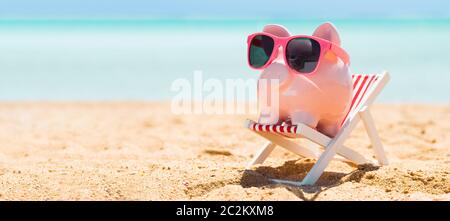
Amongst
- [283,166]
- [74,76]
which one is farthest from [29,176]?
[74,76]

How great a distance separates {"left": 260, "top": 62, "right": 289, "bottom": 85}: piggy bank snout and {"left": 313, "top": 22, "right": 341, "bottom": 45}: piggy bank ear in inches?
13.8

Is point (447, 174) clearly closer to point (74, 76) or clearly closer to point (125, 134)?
point (125, 134)

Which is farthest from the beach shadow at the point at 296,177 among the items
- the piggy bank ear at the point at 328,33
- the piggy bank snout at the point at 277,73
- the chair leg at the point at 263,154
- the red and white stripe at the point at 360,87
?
the piggy bank ear at the point at 328,33

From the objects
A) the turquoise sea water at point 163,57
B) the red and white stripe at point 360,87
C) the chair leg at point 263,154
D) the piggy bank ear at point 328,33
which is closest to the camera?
the piggy bank ear at point 328,33

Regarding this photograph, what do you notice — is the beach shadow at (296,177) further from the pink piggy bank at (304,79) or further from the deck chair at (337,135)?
the pink piggy bank at (304,79)

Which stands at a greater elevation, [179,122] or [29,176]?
[29,176]

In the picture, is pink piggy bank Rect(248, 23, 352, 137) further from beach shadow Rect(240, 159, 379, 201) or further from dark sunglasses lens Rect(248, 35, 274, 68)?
beach shadow Rect(240, 159, 379, 201)

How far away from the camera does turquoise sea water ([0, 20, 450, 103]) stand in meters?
12.6

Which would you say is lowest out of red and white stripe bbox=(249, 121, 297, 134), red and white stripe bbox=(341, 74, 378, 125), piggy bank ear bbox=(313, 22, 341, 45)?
red and white stripe bbox=(249, 121, 297, 134)

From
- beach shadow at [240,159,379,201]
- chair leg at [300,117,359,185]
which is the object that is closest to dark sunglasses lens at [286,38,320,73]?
chair leg at [300,117,359,185]

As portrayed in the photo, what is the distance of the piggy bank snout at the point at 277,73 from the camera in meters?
4.50

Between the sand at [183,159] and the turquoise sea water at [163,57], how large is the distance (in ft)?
8.81
